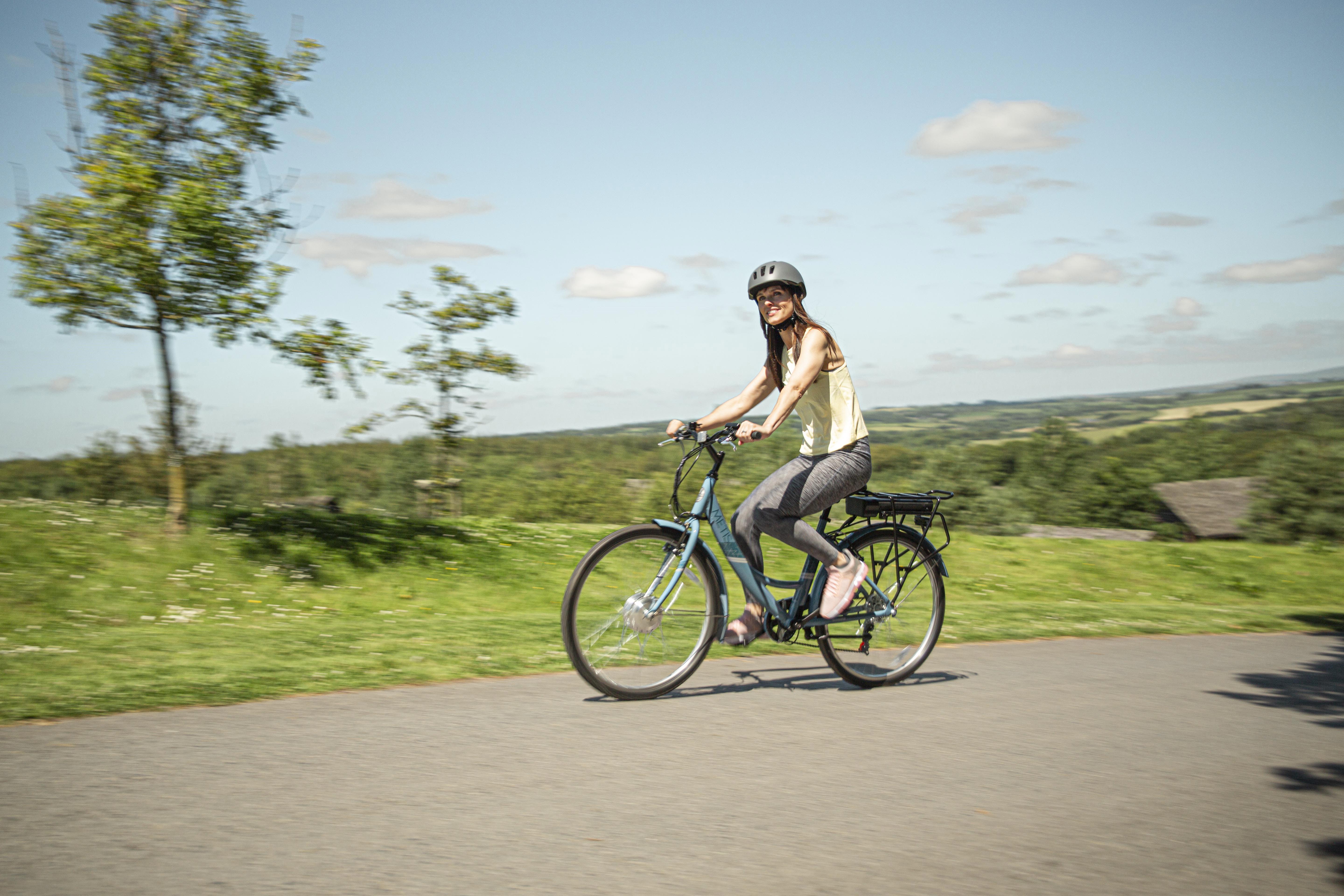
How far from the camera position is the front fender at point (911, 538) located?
5.71m

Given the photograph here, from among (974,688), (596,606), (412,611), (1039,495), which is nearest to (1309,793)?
(974,688)

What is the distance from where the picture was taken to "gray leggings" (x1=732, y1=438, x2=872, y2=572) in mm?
5285

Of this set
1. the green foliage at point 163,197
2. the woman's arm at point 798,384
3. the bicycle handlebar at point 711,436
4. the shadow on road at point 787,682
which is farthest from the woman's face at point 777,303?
the green foliage at point 163,197

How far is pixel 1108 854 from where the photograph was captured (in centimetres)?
312

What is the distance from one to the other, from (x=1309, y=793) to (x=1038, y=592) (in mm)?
10409

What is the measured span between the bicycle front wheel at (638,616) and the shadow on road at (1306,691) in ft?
10.1

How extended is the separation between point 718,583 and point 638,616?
0.51m

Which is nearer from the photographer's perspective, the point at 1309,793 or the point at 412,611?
the point at 1309,793

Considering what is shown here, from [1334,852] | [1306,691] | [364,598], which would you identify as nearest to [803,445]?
[1334,852]

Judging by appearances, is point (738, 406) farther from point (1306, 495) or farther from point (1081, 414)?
point (1081, 414)

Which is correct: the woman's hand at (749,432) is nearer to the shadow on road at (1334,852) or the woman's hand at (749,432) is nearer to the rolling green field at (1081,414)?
the shadow on road at (1334,852)

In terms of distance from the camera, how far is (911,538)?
19.8ft

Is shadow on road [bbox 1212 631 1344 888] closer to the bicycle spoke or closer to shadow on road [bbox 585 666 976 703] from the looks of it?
shadow on road [bbox 585 666 976 703]

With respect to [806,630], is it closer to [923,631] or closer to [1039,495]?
[923,631]
